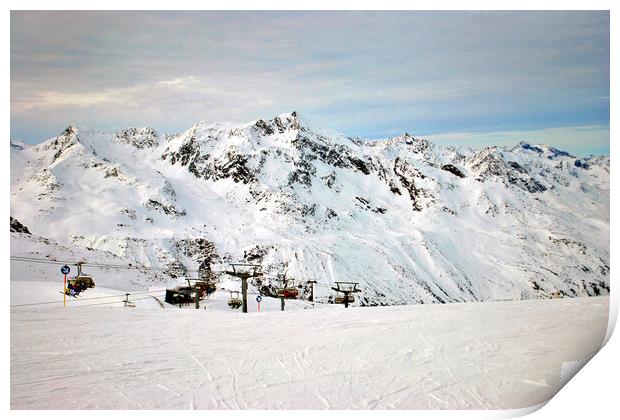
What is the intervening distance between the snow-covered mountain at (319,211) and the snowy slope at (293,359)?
16.5m

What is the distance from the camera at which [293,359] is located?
347 inches

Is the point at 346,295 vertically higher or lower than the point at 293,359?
lower

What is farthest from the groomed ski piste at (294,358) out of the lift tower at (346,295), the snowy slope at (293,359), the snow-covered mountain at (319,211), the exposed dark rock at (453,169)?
the exposed dark rock at (453,169)

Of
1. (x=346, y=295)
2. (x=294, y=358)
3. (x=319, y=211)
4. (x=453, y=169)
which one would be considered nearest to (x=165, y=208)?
(x=319, y=211)

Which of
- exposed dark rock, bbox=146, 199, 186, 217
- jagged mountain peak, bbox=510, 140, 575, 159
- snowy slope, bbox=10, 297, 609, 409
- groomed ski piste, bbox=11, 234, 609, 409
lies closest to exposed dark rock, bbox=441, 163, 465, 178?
exposed dark rock, bbox=146, 199, 186, 217

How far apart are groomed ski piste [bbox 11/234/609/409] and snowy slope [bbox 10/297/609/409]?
2 cm

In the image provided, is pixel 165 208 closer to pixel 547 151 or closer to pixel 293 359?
pixel 547 151

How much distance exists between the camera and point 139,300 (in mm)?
23891

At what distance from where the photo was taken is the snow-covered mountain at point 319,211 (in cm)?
6250

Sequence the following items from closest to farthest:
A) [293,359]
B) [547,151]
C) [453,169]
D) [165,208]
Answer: [293,359] → [547,151] → [165,208] → [453,169]

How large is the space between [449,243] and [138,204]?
179 feet

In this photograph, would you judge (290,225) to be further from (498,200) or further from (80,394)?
(80,394)

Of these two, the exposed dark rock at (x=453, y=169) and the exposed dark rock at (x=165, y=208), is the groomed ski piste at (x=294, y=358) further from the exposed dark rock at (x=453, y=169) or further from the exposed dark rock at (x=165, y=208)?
the exposed dark rock at (x=453, y=169)

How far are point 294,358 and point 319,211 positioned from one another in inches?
3671
